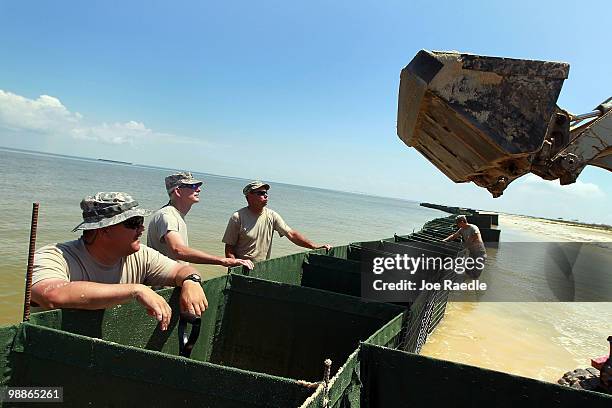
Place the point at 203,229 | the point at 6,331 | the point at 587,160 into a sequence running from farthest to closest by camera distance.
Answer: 1. the point at 203,229
2. the point at 587,160
3. the point at 6,331

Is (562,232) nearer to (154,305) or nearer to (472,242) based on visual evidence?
(472,242)

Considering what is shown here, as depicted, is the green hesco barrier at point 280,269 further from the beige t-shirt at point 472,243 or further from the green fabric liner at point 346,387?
the beige t-shirt at point 472,243

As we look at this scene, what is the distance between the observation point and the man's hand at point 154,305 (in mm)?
2516

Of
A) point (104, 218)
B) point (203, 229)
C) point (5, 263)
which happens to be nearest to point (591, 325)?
point (104, 218)

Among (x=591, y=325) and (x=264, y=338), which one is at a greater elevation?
(x=264, y=338)

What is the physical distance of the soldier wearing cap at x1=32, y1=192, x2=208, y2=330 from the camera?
2469mm

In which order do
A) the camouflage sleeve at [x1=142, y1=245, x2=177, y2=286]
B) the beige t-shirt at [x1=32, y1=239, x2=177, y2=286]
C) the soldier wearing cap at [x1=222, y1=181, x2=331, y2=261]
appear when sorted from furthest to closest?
1. the soldier wearing cap at [x1=222, y1=181, x2=331, y2=261]
2. the camouflage sleeve at [x1=142, y1=245, x2=177, y2=286]
3. the beige t-shirt at [x1=32, y1=239, x2=177, y2=286]

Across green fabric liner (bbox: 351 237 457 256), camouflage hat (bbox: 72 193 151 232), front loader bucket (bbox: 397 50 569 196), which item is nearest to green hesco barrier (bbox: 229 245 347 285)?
camouflage hat (bbox: 72 193 151 232)

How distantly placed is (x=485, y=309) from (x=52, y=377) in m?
9.32

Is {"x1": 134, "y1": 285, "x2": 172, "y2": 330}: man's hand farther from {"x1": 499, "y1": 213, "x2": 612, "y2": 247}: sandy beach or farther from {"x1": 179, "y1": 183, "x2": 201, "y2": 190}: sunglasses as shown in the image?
{"x1": 499, "y1": 213, "x2": 612, "y2": 247}: sandy beach

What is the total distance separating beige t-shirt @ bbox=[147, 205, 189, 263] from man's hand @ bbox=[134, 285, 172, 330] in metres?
1.79

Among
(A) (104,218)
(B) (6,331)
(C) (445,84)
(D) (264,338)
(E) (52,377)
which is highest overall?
(C) (445,84)

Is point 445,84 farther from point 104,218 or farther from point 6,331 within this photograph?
point 6,331

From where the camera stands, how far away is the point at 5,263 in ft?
34.1
